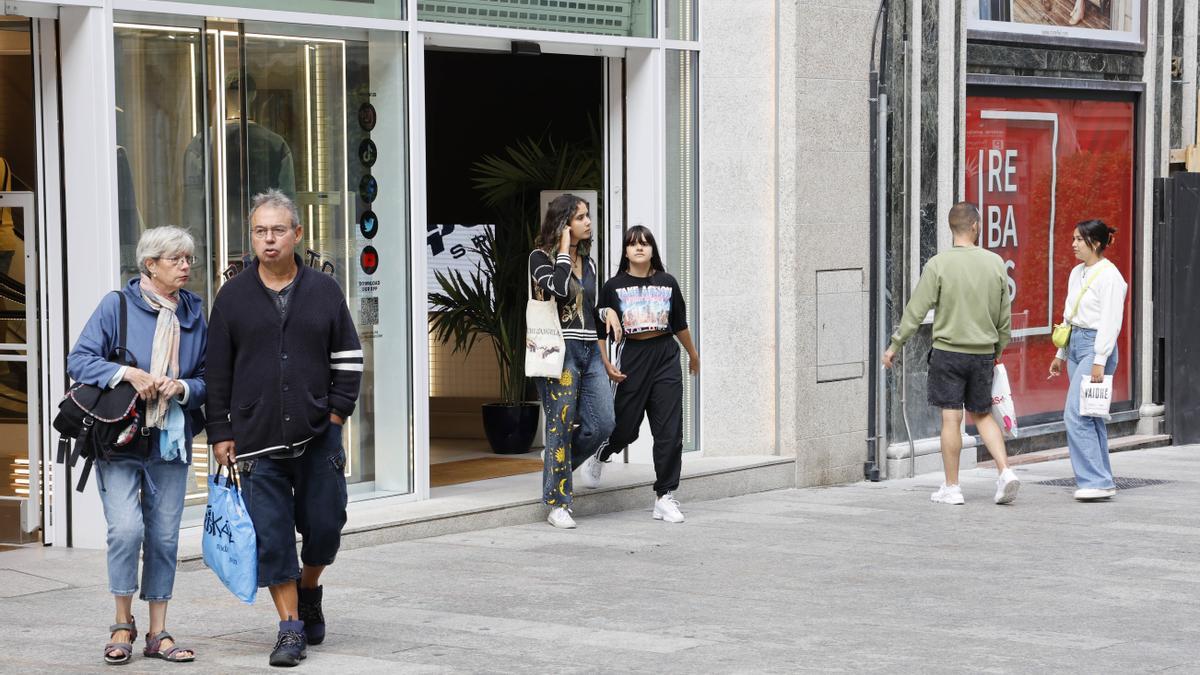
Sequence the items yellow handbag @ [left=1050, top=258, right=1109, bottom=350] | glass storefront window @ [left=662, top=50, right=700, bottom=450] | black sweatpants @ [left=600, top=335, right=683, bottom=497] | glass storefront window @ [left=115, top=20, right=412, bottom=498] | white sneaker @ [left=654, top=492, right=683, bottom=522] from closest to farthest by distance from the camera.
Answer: glass storefront window @ [left=115, top=20, right=412, bottom=498]
black sweatpants @ [left=600, top=335, right=683, bottom=497]
white sneaker @ [left=654, top=492, right=683, bottom=522]
yellow handbag @ [left=1050, top=258, right=1109, bottom=350]
glass storefront window @ [left=662, top=50, right=700, bottom=450]

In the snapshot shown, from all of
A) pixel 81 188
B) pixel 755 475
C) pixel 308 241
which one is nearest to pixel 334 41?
pixel 308 241

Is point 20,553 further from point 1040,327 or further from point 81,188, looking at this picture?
point 1040,327

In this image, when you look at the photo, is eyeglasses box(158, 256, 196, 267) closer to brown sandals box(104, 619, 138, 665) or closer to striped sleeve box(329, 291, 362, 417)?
striped sleeve box(329, 291, 362, 417)

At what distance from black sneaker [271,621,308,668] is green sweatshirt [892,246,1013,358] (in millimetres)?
5365

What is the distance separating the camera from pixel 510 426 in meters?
13.0

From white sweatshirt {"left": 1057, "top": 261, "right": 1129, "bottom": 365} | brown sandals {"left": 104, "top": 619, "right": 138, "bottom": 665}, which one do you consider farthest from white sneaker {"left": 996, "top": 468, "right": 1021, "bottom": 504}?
brown sandals {"left": 104, "top": 619, "right": 138, "bottom": 665}

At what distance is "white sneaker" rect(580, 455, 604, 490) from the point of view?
10.9 m

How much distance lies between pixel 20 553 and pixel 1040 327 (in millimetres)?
8455

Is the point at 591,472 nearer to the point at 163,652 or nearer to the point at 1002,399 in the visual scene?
the point at 1002,399

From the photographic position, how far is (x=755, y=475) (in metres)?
11.8

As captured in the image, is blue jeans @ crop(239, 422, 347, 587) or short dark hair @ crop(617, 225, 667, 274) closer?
blue jeans @ crop(239, 422, 347, 587)

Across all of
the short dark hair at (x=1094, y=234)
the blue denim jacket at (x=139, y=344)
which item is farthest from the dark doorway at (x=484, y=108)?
the blue denim jacket at (x=139, y=344)

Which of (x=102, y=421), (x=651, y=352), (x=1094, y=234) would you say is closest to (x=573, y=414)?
(x=651, y=352)

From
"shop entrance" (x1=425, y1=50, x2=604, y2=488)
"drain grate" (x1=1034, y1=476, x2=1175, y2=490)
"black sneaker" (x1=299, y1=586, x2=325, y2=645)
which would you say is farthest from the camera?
"shop entrance" (x1=425, y1=50, x2=604, y2=488)
